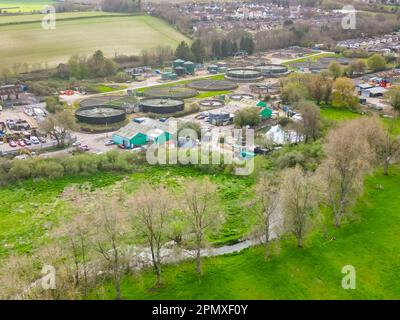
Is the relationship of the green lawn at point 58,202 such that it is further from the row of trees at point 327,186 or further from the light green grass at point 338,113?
the light green grass at point 338,113

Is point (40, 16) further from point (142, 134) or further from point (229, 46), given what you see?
point (142, 134)

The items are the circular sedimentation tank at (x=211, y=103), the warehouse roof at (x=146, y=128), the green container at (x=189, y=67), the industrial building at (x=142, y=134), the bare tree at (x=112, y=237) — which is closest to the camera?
the bare tree at (x=112, y=237)

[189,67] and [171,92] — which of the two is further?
[189,67]

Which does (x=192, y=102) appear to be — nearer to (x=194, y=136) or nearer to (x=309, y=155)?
(x=194, y=136)

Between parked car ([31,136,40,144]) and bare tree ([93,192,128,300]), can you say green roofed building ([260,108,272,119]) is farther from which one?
bare tree ([93,192,128,300])

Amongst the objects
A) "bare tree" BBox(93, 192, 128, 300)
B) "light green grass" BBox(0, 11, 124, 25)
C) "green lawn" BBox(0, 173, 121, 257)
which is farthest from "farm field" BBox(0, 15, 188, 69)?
"bare tree" BBox(93, 192, 128, 300)

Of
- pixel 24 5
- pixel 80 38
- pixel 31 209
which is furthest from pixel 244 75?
pixel 24 5

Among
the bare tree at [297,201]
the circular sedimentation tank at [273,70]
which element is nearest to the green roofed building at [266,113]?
the circular sedimentation tank at [273,70]
